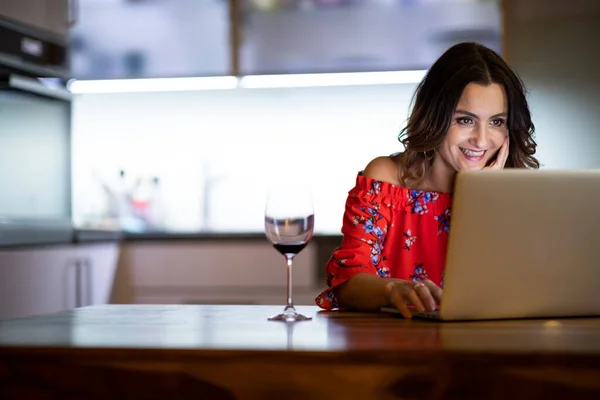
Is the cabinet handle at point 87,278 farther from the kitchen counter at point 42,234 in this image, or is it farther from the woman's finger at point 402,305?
the woman's finger at point 402,305

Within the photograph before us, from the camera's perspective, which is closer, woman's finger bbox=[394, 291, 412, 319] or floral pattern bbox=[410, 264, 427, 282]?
woman's finger bbox=[394, 291, 412, 319]

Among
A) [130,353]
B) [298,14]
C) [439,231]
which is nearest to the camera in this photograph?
[130,353]

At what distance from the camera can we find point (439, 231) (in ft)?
6.71

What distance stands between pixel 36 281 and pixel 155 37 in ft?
4.77

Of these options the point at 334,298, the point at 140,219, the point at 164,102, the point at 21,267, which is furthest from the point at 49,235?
the point at 334,298

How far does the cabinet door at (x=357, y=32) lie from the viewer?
12.1 ft

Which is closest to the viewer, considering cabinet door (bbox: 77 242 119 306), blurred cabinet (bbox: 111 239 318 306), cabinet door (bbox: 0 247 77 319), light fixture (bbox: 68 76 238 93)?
cabinet door (bbox: 0 247 77 319)

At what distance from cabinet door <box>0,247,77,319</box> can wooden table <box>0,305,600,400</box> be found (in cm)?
176

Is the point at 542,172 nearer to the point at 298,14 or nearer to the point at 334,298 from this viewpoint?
the point at 334,298

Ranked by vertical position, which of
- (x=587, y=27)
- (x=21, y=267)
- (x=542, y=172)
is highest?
(x=587, y=27)

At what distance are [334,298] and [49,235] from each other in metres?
1.59

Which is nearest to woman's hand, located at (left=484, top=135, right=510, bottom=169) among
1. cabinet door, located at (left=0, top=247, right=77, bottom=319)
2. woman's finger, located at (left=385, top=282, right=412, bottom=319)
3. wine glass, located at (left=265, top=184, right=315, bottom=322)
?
woman's finger, located at (left=385, top=282, right=412, bottom=319)

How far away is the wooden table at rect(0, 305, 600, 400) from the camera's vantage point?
0.89 meters

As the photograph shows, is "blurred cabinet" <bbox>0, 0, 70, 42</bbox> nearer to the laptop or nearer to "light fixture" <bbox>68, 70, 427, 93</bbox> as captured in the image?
"light fixture" <bbox>68, 70, 427, 93</bbox>
